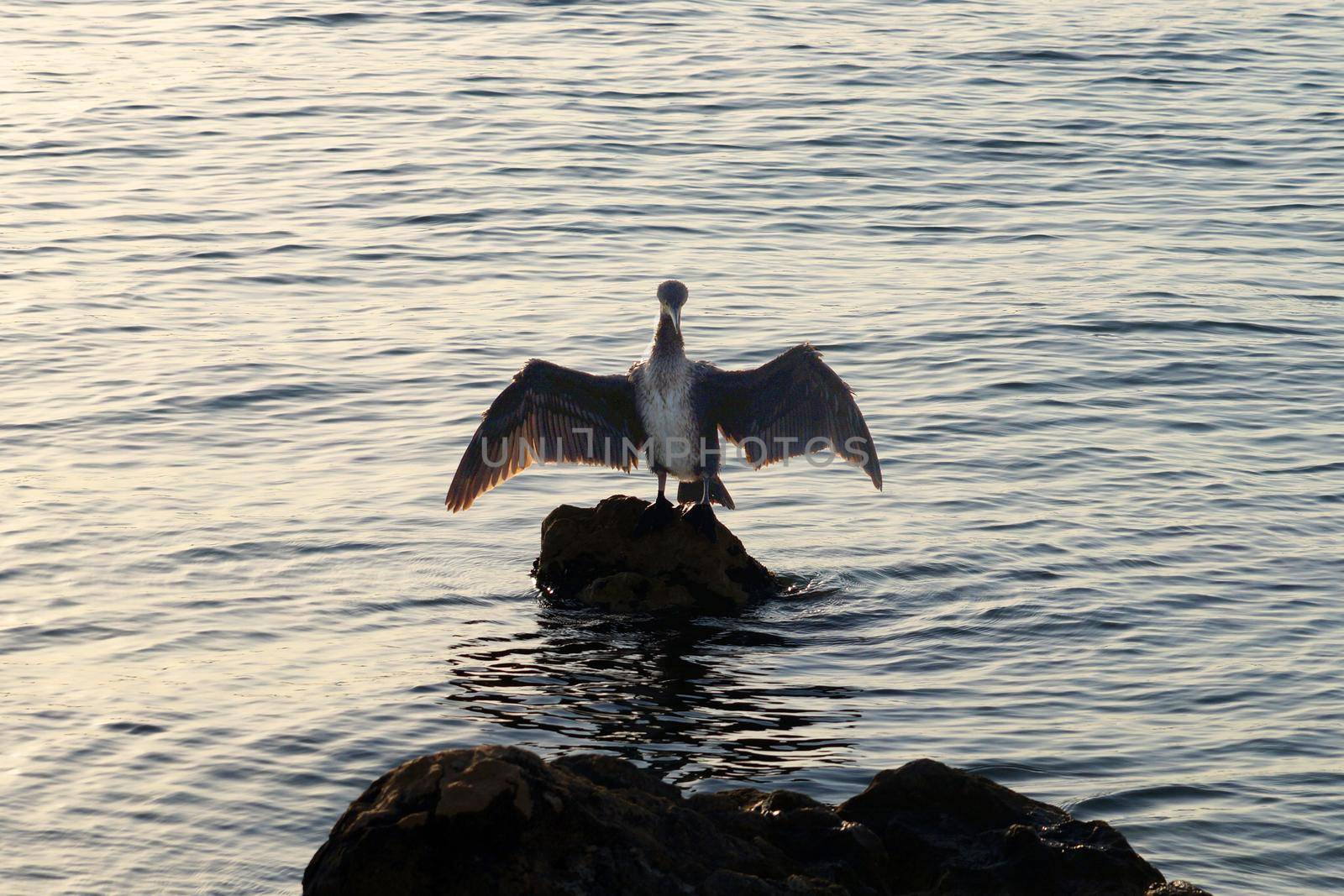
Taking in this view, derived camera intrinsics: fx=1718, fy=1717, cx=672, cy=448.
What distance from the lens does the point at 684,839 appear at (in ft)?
18.9

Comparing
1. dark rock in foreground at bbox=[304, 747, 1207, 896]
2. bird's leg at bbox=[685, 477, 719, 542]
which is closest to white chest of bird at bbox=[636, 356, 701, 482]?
bird's leg at bbox=[685, 477, 719, 542]

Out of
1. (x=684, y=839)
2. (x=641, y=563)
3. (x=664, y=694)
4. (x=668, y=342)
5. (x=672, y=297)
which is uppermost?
(x=672, y=297)

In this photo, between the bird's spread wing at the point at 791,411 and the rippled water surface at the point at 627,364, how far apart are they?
0.85 m

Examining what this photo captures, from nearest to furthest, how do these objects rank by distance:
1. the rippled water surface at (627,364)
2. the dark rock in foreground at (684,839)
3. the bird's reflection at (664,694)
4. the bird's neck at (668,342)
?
the dark rock in foreground at (684,839)
the bird's reflection at (664,694)
the rippled water surface at (627,364)
the bird's neck at (668,342)

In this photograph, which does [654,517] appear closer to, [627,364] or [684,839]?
[627,364]

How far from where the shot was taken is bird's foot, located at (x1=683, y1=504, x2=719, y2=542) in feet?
32.9

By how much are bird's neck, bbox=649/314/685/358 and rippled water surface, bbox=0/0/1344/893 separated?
159cm

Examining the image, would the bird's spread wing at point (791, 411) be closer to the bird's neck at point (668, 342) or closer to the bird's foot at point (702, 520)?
the bird's neck at point (668, 342)

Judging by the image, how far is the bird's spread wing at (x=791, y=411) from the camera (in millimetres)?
10250

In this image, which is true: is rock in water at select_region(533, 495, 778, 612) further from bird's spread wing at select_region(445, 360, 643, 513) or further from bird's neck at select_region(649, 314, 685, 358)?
bird's neck at select_region(649, 314, 685, 358)

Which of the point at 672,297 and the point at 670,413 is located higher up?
the point at 672,297

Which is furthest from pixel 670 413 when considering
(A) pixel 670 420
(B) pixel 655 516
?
(B) pixel 655 516

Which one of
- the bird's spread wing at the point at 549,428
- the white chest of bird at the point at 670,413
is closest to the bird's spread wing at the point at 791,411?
the white chest of bird at the point at 670,413

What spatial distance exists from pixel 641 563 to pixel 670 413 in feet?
2.97
